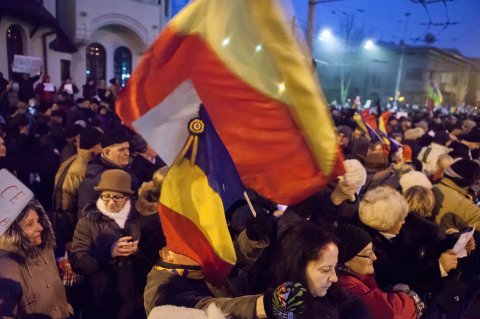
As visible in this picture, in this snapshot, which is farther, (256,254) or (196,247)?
(256,254)

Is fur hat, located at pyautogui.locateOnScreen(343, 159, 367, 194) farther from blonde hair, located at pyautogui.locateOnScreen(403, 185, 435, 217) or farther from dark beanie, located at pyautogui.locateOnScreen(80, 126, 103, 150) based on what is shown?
dark beanie, located at pyautogui.locateOnScreen(80, 126, 103, 150)

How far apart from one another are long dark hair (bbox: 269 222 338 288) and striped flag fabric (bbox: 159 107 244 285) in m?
0.25

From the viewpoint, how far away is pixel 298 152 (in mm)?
2266

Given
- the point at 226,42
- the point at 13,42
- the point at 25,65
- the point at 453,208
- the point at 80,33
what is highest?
the point at 80,33

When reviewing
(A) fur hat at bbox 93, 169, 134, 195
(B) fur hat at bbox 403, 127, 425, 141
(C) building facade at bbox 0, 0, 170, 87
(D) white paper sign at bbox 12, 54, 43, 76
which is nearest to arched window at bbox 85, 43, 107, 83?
(C) building facade at bbox 0, 0, 170, 87

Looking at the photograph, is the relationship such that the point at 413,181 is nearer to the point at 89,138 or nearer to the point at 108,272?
the point at 108,272

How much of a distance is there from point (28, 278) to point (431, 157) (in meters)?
6.15

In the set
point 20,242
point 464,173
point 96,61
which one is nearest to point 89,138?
point 20,242

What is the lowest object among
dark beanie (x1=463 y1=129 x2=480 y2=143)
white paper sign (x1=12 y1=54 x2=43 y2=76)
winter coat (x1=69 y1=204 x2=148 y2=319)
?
winter coat (x1=69 y1=204 x2=148 y2=319)

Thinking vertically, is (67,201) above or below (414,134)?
below

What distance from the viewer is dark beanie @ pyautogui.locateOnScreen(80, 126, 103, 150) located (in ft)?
15.1

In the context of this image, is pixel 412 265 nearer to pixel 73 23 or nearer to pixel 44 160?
pixel 44 160

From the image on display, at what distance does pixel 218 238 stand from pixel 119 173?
4.16 feet

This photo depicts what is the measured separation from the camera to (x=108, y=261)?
9.93 feet
